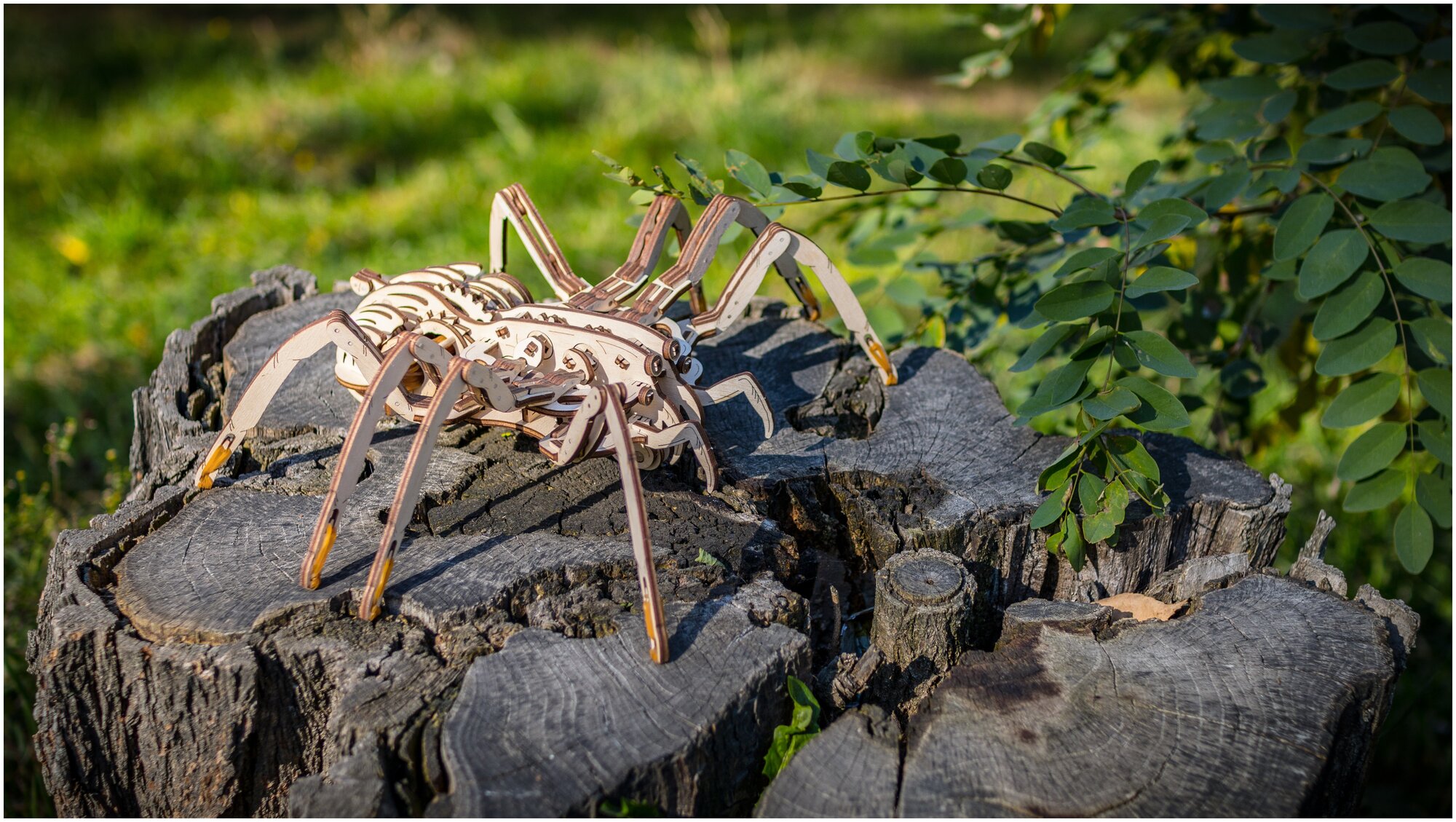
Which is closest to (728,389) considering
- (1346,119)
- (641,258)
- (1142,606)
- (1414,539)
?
(641,258)

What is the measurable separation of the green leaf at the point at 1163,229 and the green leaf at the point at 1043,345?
25 cm

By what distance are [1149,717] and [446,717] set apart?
1.28 meters

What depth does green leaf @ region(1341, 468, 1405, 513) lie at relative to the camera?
8.34 feet

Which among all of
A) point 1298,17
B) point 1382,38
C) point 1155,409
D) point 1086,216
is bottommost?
point 1155,409

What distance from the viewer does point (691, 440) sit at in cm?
239

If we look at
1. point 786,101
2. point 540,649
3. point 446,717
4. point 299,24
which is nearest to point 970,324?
point 540,649

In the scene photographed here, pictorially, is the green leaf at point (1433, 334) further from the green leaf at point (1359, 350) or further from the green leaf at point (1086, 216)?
the green leaf at point (1086, 216)

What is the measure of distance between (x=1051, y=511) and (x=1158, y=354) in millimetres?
429

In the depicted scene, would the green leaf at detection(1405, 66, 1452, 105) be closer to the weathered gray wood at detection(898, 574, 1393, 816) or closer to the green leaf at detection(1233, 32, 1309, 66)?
the green leaf at detection(1233, 32, 1309, 66)

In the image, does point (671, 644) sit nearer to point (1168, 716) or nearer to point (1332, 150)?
point (1168, 716)

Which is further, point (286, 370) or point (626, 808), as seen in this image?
point (286, 370)

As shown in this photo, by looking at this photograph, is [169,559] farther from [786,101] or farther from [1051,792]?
[786,101]

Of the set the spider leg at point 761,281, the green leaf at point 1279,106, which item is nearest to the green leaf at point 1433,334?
the green leaf at point 1279,106

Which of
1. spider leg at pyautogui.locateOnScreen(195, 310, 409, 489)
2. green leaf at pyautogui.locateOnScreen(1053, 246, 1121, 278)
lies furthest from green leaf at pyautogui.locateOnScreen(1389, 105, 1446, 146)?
spider leg at pyautogui.locateOnScreen(195, 310, 409, 489)
